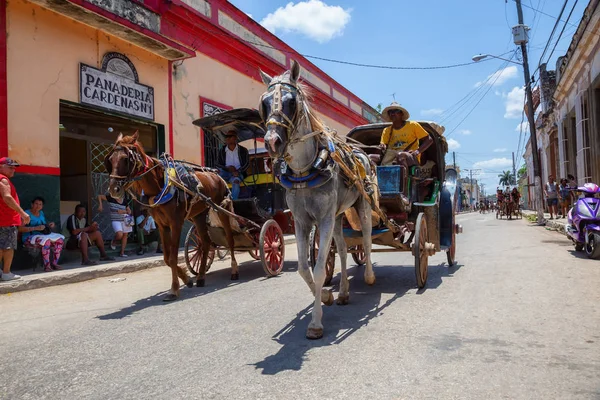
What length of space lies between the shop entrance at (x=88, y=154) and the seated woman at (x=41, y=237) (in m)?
2.23

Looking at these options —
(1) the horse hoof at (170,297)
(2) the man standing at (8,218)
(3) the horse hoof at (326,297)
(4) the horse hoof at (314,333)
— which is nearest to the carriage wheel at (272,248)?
(1) the horse hoof at (170,297)

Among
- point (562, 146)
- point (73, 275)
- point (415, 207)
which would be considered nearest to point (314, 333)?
point (415, 207)

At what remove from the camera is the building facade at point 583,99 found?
14.9 metres

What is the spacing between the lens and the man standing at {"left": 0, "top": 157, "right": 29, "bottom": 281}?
6.62m

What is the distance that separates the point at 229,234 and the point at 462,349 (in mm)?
4611

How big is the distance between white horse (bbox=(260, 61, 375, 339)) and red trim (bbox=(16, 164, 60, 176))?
20.2 ft

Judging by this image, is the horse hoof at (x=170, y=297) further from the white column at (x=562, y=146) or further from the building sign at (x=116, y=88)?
the white column at (x=562, y=146)

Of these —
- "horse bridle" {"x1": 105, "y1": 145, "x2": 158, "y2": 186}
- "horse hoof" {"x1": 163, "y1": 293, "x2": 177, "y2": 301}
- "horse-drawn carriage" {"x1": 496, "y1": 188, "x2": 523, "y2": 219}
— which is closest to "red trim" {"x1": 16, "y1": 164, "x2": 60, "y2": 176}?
"horse bridle" {"x1": 105, "y1": 145, "x2": 158, "y2": 186}

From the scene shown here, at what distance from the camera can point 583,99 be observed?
1695 cm

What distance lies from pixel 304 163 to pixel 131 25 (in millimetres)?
7518

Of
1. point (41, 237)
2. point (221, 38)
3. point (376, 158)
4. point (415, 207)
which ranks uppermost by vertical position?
point (221, 38)

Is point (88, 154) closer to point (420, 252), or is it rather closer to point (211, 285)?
point (211, 285)

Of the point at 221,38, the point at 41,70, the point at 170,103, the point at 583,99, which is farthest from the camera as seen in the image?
the point at 583,99

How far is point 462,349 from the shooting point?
334 cm
